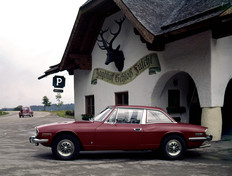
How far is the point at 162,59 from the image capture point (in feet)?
40.2

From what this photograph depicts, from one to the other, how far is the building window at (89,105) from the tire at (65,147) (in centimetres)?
998

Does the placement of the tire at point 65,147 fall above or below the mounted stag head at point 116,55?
below

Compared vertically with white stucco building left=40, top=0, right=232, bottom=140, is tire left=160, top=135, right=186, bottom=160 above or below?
below

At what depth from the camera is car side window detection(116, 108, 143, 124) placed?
830 cm

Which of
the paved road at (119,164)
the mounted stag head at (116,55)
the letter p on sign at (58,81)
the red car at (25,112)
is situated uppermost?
the mounted stag head at (116,55)

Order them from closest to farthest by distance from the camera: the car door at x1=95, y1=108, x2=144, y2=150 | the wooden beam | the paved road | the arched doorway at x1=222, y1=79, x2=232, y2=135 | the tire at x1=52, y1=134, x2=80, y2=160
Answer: the paved road, the tire at x1=52, y1=134, x2=80, y2=160, the car door at x1=95, y1=108, x2=144, y2=150, the arched doorway at x1=222, y1=79, x2=232, y2=135, the wooden beam

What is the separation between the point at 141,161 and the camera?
25.9 ft

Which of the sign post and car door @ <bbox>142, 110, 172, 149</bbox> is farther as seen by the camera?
the sign post

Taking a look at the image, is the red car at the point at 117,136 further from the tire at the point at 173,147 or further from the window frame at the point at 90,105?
the window frame at the point at 90,105

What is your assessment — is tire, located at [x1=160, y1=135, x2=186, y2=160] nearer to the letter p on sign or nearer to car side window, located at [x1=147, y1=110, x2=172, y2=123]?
car side window, located at [x1=147, y1=110, x2=172, y2=123]

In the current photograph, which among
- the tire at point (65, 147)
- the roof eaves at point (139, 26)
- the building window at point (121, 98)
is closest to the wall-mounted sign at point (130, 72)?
the building window at point (121, 98)

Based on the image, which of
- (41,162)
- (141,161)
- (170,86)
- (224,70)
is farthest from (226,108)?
(41,162)

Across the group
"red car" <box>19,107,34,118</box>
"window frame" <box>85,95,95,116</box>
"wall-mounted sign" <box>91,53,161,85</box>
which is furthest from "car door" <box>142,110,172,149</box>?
"red car" <box>19,107,34,118</box>

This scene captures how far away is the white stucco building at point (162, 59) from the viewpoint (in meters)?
10.5
